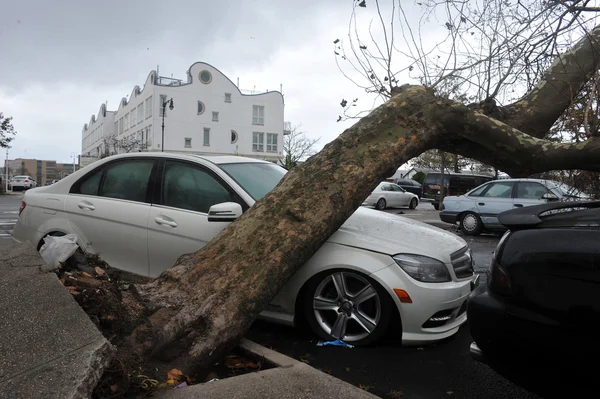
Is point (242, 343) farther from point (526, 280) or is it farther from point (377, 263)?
point (526, 280)

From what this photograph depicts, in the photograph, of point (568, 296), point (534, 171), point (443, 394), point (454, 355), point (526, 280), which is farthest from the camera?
point (534, 171)

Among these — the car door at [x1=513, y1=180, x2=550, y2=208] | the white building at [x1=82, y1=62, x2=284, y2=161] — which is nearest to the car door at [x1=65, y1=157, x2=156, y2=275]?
the car door at [x1=513, y1=180, x2=550, y2=208]

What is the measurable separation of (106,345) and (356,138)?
2691mm

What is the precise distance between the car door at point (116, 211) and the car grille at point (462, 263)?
282 centimetres

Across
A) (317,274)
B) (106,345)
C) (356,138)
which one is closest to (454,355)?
(317,274)

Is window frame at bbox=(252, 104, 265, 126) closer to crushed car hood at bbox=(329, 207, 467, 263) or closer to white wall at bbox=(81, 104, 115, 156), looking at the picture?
white wall at bbox=(81, 104, 115, 156)

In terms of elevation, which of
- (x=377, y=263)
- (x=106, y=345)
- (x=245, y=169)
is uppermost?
(x=245, y=169)

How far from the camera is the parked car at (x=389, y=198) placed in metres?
23.9

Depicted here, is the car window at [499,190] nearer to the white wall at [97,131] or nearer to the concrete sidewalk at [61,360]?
the concrete sidewalk at [61,360]

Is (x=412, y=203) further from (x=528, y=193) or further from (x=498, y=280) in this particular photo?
(x=498, y=280)

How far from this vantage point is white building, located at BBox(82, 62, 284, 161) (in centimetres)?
5131

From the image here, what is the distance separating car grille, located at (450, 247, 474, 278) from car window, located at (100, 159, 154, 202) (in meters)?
3.01

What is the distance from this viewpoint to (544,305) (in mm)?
2227

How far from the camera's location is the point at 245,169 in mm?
4699
